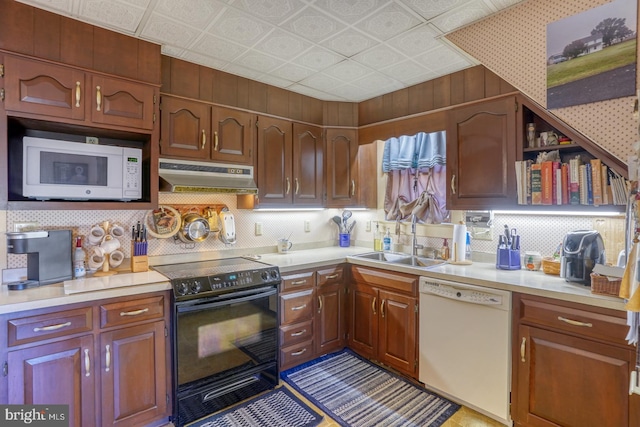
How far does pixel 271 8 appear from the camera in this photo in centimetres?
180

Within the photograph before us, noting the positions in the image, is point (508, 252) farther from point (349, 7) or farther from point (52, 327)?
point (52, 327)

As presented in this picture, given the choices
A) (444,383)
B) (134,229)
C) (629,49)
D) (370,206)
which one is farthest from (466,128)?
(134,229)

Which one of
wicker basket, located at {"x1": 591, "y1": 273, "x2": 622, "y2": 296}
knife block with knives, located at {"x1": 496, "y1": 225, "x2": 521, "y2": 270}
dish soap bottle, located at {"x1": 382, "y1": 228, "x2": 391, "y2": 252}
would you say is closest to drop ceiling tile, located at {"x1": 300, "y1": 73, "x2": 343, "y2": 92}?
dish soap bottle, located at {"x1": 382, "y1": 228, "x2": 391, "y2": 252}

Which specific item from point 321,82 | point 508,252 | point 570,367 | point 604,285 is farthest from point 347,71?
point 570,367

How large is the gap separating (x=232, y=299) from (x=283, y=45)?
1.73 meters

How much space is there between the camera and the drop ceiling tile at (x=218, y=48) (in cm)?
215

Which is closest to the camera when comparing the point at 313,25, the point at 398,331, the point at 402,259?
the point at 313,25

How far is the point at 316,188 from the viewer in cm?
318

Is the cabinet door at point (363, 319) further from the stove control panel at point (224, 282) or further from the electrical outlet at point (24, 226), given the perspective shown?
the electrical outlet at point (24, 226)

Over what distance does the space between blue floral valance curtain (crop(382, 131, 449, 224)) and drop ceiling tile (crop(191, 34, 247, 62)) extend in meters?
1.71

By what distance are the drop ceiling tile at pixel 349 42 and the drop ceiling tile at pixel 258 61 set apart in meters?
0.46

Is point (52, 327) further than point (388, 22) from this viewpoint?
No

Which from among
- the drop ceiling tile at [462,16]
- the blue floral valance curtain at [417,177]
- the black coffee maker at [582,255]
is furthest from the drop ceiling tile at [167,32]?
the black coffee maker at [582,255]

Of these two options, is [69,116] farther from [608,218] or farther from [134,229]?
[608,218]
